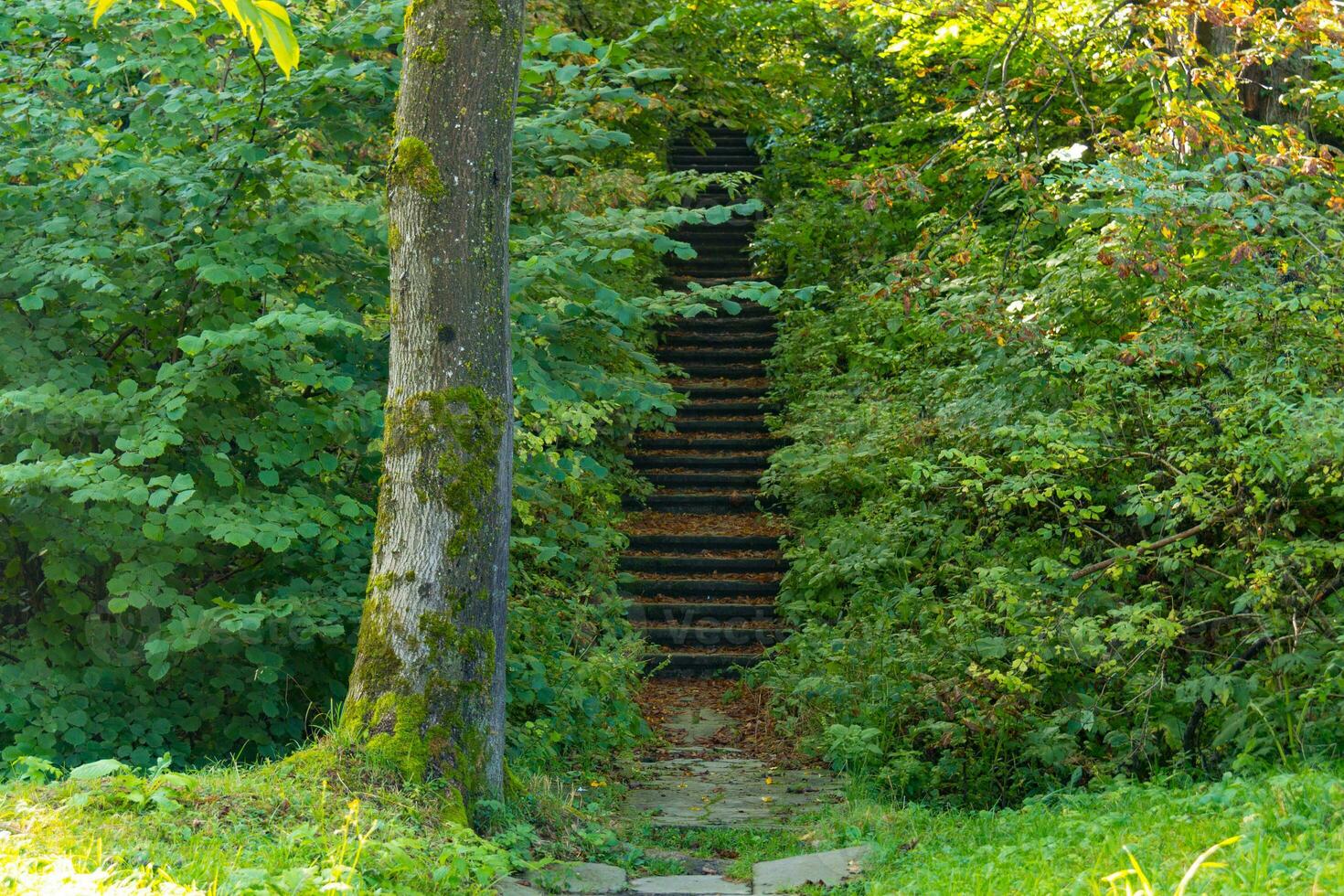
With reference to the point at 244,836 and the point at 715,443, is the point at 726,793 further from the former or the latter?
the point at 715,443

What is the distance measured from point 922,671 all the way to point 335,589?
3250 mm

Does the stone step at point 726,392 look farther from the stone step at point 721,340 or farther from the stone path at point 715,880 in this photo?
the stone path at point 715,880

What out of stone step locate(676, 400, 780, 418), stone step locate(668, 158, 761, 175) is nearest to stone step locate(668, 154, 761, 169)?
stone step locate(668, 158, 761, 175)

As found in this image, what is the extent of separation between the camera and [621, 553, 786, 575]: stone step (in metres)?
10.1

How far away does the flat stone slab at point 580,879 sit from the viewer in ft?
14.2

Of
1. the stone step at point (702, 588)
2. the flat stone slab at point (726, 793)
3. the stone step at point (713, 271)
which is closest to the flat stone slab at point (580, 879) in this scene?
the flat stone slab at point (726, 793)

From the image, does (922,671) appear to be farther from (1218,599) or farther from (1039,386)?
(1039,386)

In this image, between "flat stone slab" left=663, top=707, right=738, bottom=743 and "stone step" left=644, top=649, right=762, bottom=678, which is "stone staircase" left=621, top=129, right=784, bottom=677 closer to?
"stone step" left=644, top=649, right=762, bottom=678

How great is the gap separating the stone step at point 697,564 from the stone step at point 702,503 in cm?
122

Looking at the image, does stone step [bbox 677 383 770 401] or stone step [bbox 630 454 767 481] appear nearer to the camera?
stone step [bbox 630 454 767 481]

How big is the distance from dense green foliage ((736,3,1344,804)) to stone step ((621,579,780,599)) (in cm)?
41

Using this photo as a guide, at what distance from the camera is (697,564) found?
399 inches

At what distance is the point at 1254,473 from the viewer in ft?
16.3

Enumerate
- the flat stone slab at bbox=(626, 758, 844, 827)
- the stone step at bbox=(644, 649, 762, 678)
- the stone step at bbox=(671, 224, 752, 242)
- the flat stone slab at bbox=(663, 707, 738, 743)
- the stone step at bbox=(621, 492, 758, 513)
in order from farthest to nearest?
the stone step at bbox=(671, 224, 752, 242), the stone step at bbox=(621, 492, 758, 513), the stone step at bbox=(644, 649, 762, 678), the flat stone slab at bbox=(663, 707, 738, 743), the flat stone slab at bbox=(626, 758, 844, 827)
